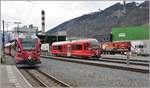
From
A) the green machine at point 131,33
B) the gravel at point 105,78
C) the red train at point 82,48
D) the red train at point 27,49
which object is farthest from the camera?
the green machine at point 131,33

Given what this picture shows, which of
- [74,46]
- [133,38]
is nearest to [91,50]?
[74,46]

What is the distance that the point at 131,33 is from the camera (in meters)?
104

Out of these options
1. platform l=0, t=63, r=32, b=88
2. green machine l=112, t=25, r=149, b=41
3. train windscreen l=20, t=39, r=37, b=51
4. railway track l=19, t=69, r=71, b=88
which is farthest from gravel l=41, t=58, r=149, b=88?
green machine l=112, t=25, r=149, b=41

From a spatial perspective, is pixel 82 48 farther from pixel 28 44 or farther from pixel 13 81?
pixel 13 81

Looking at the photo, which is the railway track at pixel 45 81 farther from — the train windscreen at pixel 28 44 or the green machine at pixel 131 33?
the green machine at pixel 131 33

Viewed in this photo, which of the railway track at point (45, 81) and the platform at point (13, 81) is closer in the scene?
the platform at point (13, 81)

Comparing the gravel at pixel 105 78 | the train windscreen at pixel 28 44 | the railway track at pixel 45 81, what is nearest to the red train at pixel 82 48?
the train windscreen at pixel 28 44

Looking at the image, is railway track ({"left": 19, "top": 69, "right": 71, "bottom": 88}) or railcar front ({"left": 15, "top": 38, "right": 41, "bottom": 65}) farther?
railcar front ({"left": 15, "top": 38, "right": 41, "bottom": 65})

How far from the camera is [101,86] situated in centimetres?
1825

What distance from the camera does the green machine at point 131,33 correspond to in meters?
100

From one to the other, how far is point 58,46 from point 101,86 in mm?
48952

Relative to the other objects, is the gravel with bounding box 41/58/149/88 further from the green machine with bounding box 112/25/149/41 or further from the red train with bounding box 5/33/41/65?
the green machine with bounding box 112/25/149/41

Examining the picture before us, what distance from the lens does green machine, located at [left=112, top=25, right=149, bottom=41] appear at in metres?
100

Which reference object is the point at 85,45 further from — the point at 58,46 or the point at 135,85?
the point at 135,85
